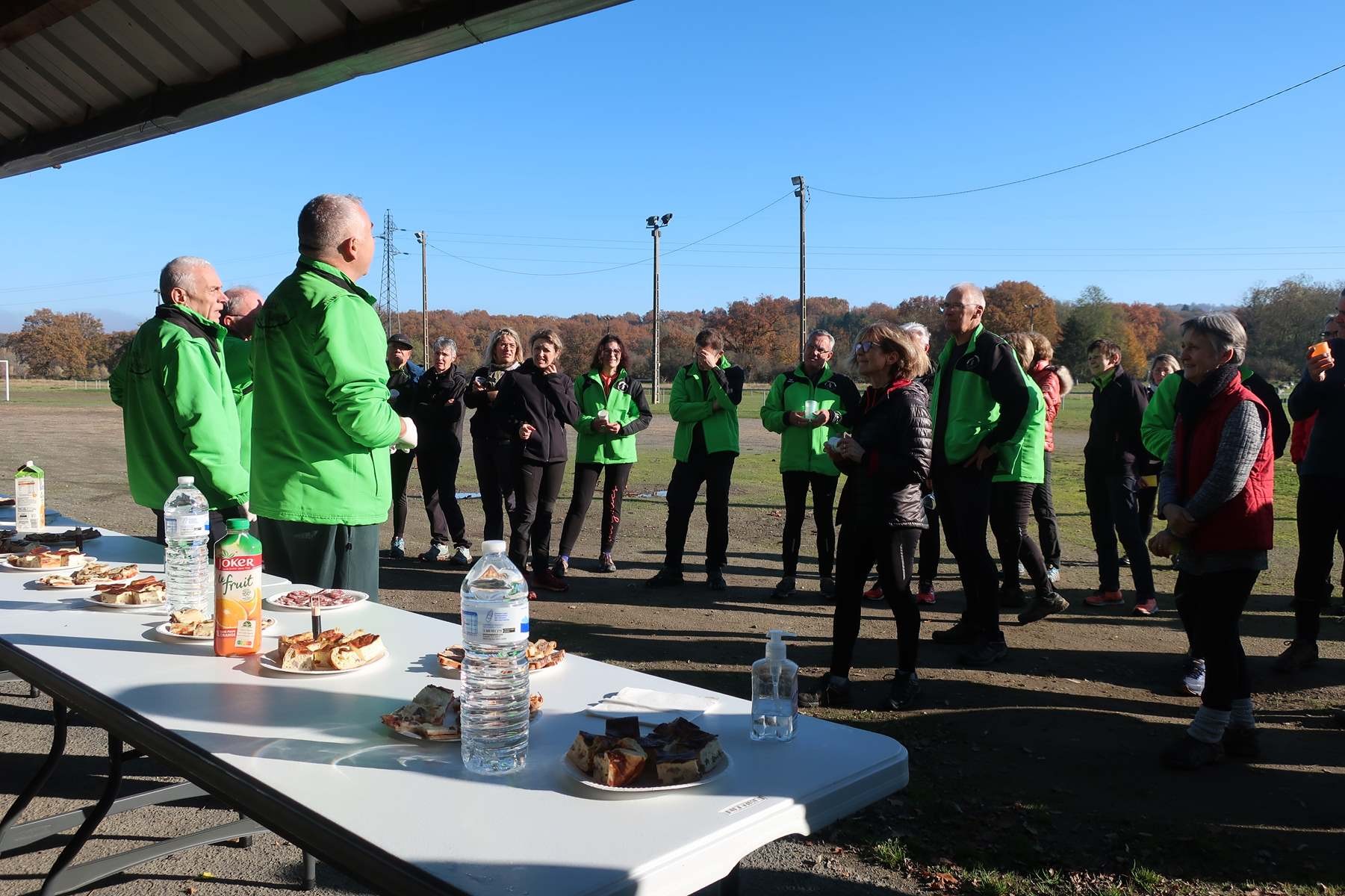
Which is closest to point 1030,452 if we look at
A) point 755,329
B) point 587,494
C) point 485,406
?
point 587,494

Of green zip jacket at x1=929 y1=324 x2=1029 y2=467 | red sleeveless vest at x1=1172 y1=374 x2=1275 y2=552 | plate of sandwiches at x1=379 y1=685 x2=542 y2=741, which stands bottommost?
plate of sandwiches at x1=379 y1=685 x2=542 y2=741

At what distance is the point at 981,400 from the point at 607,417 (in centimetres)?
339

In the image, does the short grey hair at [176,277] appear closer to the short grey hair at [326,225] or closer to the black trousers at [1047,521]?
the short grey hair at [326,225]

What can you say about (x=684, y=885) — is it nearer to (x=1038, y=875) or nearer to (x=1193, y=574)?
(x=1038, y=875)

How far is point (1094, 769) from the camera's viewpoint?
4207 millimetres

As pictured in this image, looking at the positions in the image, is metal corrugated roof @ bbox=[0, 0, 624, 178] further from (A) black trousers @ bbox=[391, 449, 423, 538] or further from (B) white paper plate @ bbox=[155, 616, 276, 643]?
(A) black trousers @ bbox=[391, 449, 423, 538]

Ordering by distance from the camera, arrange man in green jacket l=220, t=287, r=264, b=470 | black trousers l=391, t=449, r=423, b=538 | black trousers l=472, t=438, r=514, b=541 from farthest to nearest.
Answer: black trousers l=391, t=449, r=423, b=538 < black trousers l=472, t=438, r=514, b=541 < man in green jacket l=220, t=287, r=264, b=470

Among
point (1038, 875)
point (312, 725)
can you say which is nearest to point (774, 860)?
point (1038, 875)

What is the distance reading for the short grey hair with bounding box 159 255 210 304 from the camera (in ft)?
14.0

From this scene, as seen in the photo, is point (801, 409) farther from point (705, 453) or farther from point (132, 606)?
point (132, 606)

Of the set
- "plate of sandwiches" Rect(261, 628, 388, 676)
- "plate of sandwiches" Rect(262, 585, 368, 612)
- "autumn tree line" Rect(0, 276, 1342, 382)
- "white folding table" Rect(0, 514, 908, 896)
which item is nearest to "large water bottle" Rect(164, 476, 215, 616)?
"plate of sandwiches" Rect(262, 585, 368, 612)

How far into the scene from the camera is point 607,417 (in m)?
8.06

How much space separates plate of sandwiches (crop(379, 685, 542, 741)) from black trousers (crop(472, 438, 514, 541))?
5621 mm

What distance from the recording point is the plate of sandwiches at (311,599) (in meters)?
2.94
